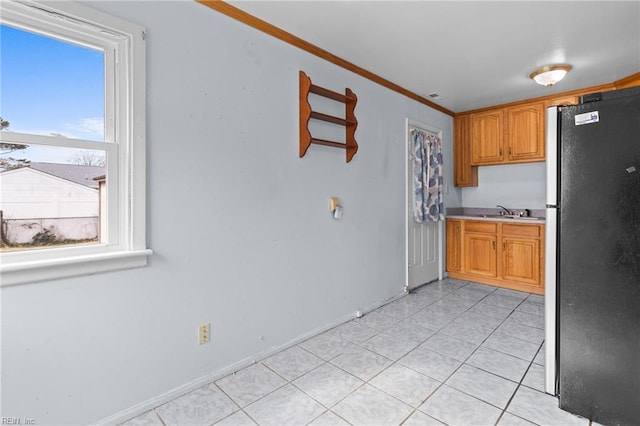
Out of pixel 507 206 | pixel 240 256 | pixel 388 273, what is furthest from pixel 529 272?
pixel 240 256

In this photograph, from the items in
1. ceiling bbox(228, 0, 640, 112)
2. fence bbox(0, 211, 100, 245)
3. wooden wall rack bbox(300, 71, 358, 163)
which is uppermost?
ceiling bbox(228, 0, 640, 112)

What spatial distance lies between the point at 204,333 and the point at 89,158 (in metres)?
1.18

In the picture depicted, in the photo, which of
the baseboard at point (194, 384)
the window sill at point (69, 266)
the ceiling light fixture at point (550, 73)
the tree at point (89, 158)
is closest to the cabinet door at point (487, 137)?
the ceiling light fixture at point (550, 73)

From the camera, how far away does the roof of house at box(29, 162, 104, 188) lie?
153cm

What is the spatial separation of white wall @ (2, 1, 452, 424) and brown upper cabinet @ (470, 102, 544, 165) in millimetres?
2386

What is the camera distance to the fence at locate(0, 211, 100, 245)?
1.46 meters

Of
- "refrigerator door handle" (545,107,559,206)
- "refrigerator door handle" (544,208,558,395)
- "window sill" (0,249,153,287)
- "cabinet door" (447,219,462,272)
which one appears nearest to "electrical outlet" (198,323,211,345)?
"window sill" (0,249,153,287)

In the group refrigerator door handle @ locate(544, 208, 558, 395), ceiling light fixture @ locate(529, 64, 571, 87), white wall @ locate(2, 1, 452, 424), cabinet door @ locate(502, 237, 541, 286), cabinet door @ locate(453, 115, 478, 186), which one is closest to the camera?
white wall @ locate(2, 1, 452, 424)

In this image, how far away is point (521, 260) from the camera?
3.90m

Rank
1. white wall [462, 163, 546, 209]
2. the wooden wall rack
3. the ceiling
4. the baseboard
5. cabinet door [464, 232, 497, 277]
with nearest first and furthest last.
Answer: the baseboard < the ceiling < the wooden wall rack < cabinet door [464, 232, 497, 277] < white wall [462, 163, 546, 209]

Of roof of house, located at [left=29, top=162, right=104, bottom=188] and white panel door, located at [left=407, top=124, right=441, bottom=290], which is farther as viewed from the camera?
white panel door, located at [left=407, top=124, right=441, bottom=290]

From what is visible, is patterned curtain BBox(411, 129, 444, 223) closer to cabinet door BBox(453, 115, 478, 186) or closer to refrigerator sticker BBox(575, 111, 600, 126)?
cabinet door BBox(453, 115, 478, 186)

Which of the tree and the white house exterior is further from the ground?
the tree

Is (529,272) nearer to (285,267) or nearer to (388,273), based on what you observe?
(388,273)
